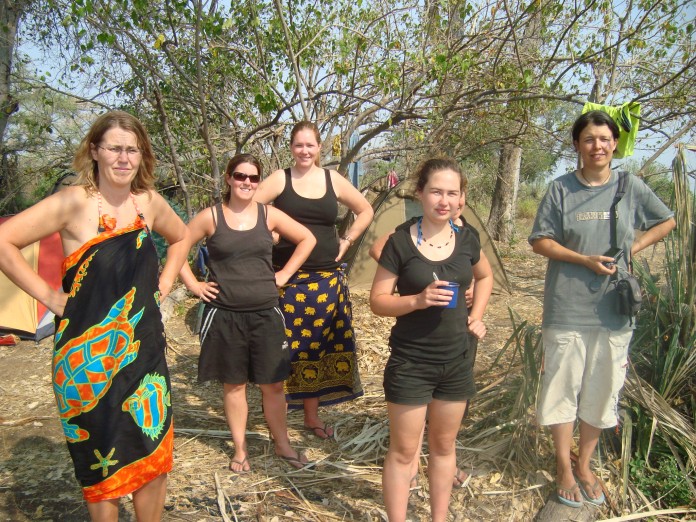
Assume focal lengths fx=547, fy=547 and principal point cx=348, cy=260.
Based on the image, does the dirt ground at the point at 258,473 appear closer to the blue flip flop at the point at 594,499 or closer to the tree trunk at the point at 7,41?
the blue flip flop at the point at 594,499

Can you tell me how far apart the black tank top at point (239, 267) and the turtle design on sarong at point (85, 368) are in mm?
940

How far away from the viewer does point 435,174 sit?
228cm

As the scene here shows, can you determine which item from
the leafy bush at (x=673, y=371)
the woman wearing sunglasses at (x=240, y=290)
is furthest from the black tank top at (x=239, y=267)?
the leafy bush at (x=673, y=371)

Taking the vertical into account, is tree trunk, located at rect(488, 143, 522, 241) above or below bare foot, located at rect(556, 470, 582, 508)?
above

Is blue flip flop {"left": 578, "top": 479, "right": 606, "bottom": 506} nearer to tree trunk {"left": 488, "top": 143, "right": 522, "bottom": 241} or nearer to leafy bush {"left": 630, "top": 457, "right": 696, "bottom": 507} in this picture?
leafy bush {"left": 630, "top": 457, "right": 696, "bottom": 507}

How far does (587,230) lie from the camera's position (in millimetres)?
2533

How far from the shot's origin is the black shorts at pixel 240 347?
2.97 m

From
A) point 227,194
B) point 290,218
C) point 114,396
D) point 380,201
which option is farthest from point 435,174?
point 380,201

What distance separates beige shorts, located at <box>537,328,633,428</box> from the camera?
255 cm

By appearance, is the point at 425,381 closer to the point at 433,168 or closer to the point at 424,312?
the point at 424,312

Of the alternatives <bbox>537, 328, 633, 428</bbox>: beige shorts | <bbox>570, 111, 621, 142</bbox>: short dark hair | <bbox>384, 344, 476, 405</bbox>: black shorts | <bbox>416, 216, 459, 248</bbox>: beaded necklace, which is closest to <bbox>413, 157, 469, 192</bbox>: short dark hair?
<bbox>416, 216, 459, 248</bbox>: beaded necklace

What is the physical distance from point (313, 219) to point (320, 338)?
733 millimetres

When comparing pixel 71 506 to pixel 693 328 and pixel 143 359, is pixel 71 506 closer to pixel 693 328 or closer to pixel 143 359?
pixel 143 359

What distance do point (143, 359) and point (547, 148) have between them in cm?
650
